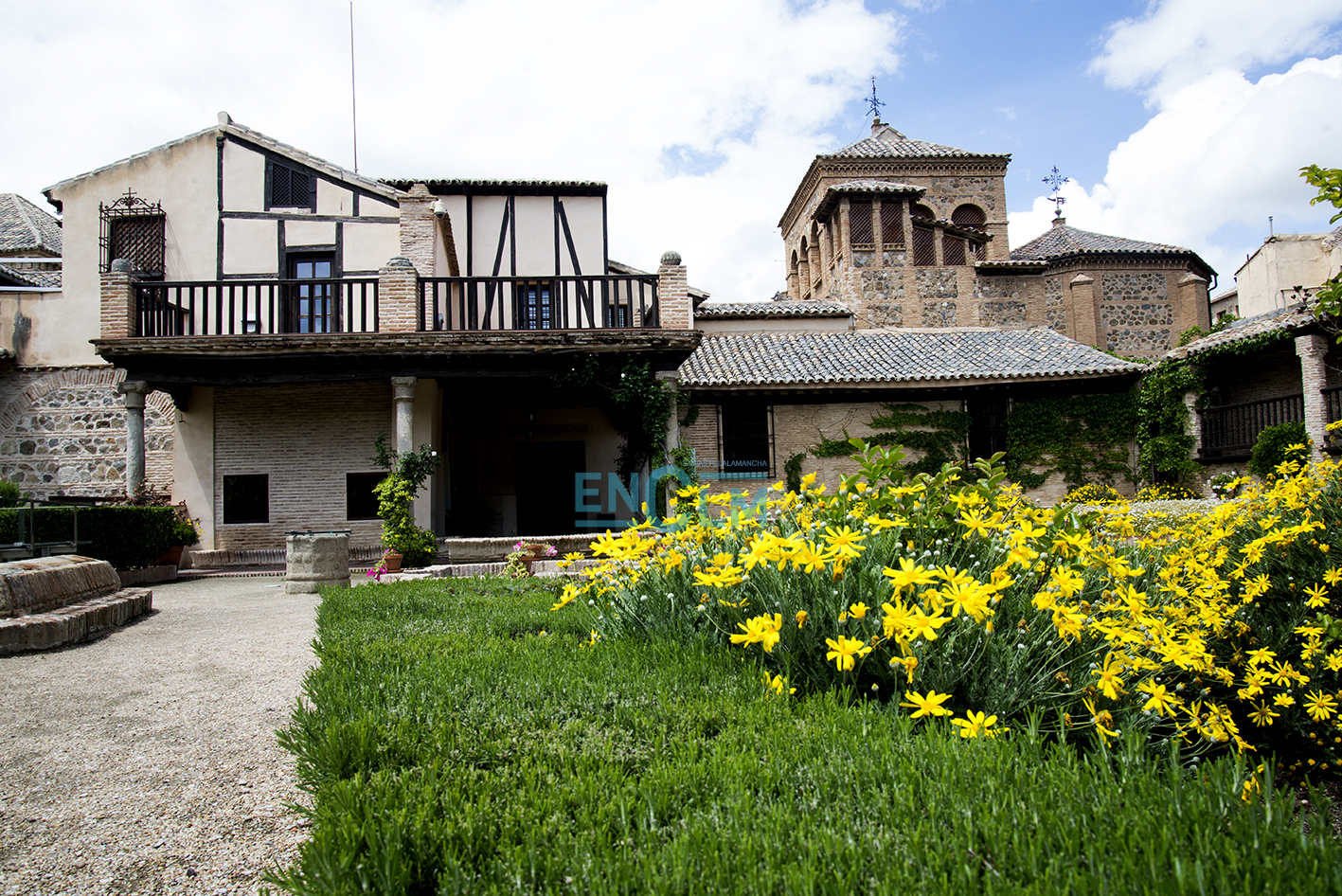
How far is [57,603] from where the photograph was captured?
591cm

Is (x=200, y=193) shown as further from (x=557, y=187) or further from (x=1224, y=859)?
(x=1224, y=859)

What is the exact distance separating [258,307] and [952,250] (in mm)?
19778

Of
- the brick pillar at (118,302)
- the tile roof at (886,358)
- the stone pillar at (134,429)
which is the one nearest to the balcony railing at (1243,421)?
the tile roof at (886,358)

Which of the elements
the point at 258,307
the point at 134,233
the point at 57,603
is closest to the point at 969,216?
the point at 258,307

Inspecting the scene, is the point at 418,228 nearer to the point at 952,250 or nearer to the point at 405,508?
the point at 405,508

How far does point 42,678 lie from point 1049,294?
27393mm

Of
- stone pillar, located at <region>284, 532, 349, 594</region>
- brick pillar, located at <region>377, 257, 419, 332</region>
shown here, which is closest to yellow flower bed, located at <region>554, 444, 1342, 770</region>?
stone pillar, located at <region>284, 532, 349, 594</region>

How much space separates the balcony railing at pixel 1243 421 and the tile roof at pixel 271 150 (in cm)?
1700

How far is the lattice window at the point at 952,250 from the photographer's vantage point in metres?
23.1

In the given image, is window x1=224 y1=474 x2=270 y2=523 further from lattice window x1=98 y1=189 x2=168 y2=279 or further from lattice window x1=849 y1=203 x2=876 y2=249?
lattice window x1=849 y1=203 x2=876 y2=249

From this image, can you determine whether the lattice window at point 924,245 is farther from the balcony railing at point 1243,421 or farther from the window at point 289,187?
the window at point 289,187

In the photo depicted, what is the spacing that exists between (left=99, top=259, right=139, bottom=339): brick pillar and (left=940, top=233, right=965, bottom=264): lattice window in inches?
818

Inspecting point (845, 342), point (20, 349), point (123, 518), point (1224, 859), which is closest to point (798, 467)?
point (845, 342)

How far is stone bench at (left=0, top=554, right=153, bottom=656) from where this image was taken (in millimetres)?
5242
